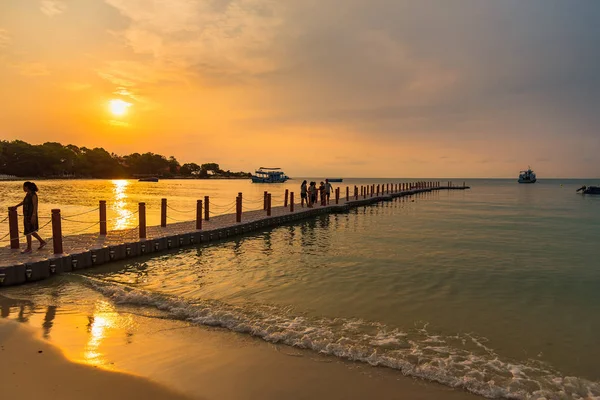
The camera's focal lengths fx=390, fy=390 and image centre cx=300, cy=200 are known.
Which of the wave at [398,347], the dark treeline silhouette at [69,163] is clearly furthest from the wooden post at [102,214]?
the dark treeline silhouette at [69,163]

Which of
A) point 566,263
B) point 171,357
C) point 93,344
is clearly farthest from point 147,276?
point 566,263

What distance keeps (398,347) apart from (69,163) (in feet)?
535

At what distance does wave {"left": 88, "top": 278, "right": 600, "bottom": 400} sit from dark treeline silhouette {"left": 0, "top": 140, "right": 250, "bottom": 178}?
142m

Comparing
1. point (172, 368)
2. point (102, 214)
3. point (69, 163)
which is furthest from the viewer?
point (69, 163)

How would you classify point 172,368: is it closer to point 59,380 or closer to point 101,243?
point 59,380

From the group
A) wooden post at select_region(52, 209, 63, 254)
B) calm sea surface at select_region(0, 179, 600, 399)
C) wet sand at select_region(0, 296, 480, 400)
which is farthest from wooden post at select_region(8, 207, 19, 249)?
wet sand at select_region(0, 296, 480, 400)

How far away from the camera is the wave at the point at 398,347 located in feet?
18.7

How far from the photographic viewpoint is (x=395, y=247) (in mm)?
17750

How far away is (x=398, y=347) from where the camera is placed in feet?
22.6

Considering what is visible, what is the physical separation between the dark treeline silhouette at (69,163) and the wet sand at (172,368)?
14266 cm

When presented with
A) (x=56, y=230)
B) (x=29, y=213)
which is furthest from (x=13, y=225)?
(x=56, y=230)

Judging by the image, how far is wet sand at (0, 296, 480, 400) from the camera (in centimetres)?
519

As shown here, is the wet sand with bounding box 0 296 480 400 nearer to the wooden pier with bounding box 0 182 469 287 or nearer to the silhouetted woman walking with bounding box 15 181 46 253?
the wooden pier with bounding box 0 182 469 287

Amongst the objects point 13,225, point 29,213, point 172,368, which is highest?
point 29,213
